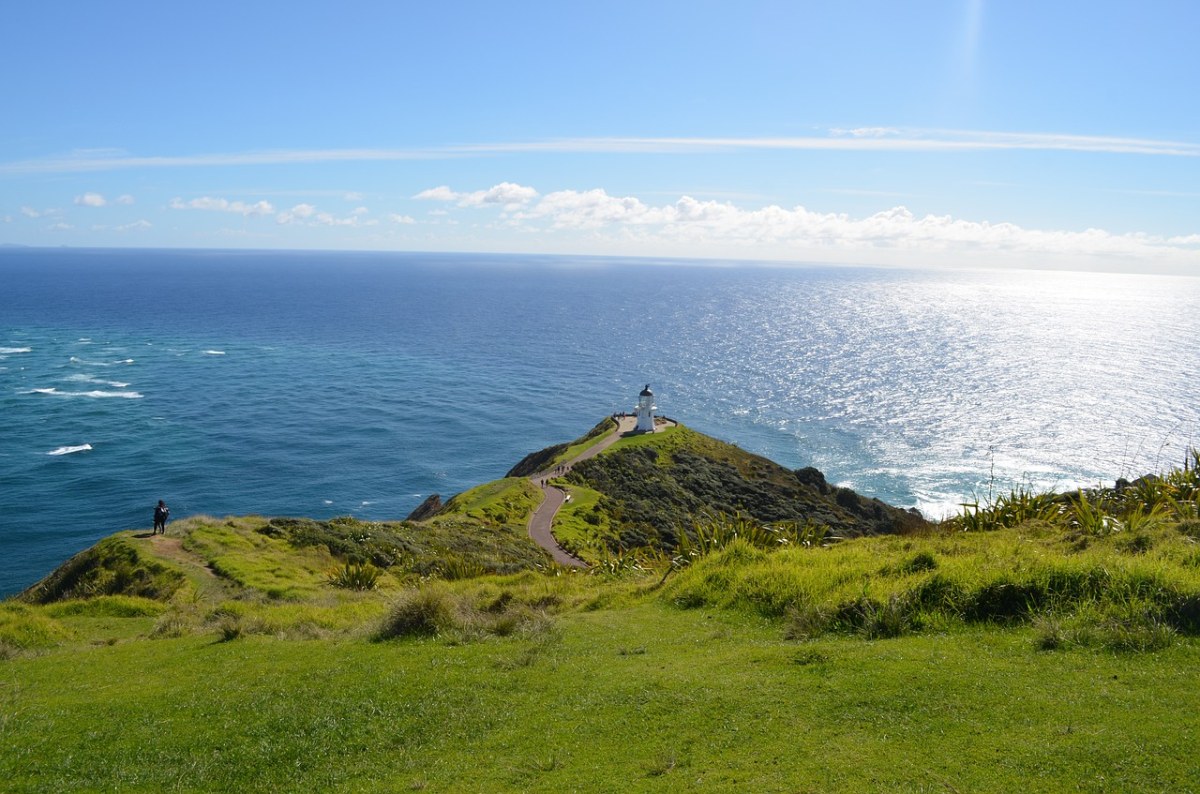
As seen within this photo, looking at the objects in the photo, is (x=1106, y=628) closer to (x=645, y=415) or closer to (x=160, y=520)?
(x=160, y=520)

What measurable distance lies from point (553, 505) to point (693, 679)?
118ft

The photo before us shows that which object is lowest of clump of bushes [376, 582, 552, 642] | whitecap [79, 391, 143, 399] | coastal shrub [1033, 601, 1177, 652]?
whitecap [79, 391, 143, 399]

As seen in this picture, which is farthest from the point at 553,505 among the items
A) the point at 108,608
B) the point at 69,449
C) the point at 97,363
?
the point at 97,363

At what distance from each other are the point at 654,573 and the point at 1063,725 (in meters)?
14.0

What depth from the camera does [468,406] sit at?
295ft

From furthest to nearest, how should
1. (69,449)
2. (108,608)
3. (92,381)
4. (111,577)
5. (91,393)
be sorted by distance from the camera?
(92,381) < (91,393) < (69,449) < (111,577) < (108,608)

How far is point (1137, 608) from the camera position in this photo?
11.2 m

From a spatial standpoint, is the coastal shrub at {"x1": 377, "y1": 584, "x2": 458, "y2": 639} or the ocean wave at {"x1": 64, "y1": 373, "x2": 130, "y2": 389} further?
the ocean wave at {"x1": 64, "y1": 373, "x2": 130, "y2": 389}

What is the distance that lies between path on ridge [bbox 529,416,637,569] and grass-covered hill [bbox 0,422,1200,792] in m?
18.5

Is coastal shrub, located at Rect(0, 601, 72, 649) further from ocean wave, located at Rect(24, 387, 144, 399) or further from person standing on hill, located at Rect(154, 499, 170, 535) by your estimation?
ocean wave, located at Rect(24, 387, 144, 399)

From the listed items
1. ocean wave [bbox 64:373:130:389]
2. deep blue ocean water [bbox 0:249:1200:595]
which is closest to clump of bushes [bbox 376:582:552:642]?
deep blue ocean water [bbox 0:249:1200:595]

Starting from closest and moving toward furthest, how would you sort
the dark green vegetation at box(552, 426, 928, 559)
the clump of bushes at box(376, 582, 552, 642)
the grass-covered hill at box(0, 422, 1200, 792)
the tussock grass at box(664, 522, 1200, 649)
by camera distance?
the grass-covered hill at box(0, 422, 1200, 792) → the tussock grass at box(664, 522, 1200, 649) → the clump of bushes at box(376, 582, 552, 642) → the dark green vegetation at box(552, 426, 928, 559)

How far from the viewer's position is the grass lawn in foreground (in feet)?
26.2

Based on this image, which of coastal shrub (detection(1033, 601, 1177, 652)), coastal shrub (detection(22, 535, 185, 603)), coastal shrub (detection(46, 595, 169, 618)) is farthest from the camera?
coastal shrub (detection(22, 535, 185, 603))
